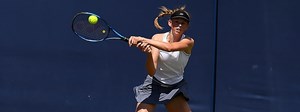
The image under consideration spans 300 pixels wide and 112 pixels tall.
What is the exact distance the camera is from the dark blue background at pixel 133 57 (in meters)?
5.36

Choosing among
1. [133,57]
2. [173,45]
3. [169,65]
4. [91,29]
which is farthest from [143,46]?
[133,57]

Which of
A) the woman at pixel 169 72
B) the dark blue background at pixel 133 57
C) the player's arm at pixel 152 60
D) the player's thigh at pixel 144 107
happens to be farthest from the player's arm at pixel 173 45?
the dark blue background at pixel 133 57

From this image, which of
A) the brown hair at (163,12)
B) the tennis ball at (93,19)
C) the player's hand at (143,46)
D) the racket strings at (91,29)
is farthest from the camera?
the brown hair at (163,12)

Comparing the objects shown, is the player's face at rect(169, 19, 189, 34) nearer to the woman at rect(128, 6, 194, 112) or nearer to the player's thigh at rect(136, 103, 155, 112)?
the woman at rect(128, 6, 194, 112)

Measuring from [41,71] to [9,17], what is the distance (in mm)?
479

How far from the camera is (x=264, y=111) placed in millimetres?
5402

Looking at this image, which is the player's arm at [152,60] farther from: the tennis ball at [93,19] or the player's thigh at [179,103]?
the tennis ball at [93,19]

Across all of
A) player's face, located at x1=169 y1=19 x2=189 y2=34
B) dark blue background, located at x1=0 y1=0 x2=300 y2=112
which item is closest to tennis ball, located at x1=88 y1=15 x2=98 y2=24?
player's face, located at x1=169 y1=19 x2=189 y2=34

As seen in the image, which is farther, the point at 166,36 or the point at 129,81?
the point at 129,81

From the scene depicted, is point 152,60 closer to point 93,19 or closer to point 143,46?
point 143,46

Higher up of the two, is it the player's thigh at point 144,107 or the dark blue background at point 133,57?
the dark blue background at point 133,57

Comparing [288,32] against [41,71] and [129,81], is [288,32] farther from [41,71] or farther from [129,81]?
[41,71]

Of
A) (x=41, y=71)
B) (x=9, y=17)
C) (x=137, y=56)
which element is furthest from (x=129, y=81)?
(x=9, y=17)

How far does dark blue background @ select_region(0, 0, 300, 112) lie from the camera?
536 centimetres
